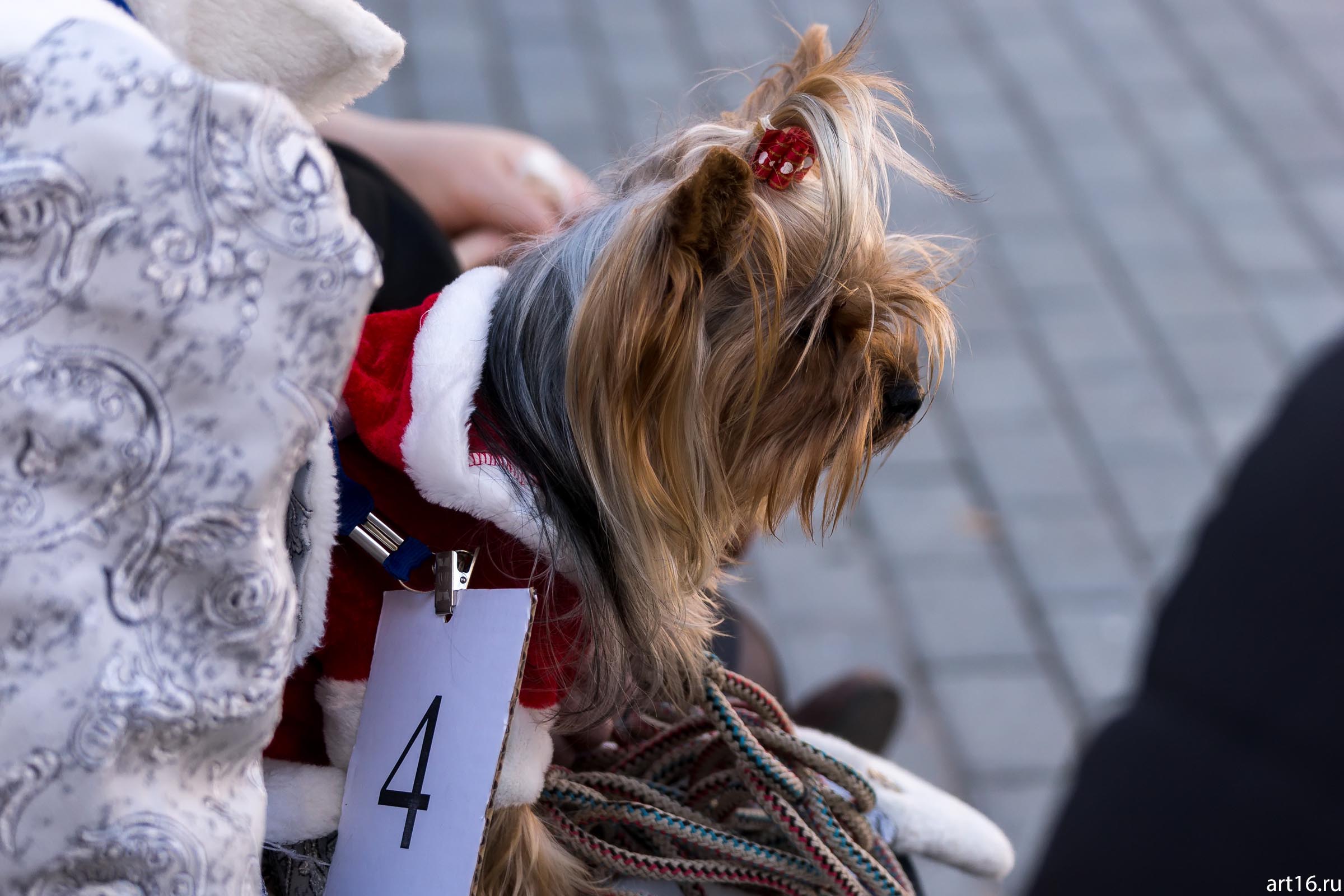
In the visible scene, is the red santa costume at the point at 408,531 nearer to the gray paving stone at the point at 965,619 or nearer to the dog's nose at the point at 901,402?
the dog's nose at the point at 901,402

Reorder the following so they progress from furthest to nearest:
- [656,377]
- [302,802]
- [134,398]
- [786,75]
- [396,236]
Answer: [396,236] → [786,75] → [656,377] → [302,802] → [134,398]

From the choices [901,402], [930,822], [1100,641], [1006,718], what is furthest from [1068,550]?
[930,822]

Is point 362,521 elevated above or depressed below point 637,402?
below

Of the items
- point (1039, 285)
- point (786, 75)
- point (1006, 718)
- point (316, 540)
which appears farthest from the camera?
point (1039, 285)

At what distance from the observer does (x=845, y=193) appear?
123 centimetres

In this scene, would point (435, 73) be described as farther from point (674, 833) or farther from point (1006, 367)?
point (674, 833)

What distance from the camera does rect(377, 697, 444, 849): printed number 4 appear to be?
0.98 metres

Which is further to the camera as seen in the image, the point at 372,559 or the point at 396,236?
the point at 396,236

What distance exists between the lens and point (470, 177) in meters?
1.79

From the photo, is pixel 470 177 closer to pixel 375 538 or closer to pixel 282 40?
pixel 282 40

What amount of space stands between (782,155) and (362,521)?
22.4 inches

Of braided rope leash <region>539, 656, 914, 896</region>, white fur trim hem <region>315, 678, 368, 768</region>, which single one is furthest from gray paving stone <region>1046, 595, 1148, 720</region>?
white fur trim hem <region>315, 678, 368, 768</region>

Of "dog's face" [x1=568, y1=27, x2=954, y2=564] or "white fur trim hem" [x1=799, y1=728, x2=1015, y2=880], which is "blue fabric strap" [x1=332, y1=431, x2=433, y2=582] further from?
"white fur trim hem" [x1=799, y1=728, x2=1015, y2=880]

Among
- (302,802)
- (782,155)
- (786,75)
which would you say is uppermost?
(786,75)
